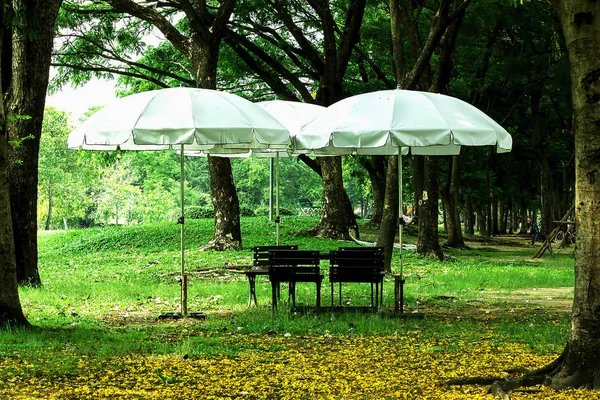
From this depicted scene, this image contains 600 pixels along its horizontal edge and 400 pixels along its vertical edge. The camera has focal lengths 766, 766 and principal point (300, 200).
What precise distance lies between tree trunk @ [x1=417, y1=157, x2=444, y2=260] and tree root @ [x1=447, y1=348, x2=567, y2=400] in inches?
572

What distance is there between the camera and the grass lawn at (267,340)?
22.1ft

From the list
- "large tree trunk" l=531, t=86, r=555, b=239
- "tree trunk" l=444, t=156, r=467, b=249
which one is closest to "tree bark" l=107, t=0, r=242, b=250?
"tree trunk" l=444, t=156, r=467, b=249

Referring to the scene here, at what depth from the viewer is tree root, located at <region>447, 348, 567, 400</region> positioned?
21.2ft

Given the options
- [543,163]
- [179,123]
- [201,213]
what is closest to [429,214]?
[179,123]

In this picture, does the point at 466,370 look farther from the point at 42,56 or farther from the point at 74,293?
the point at 42,56

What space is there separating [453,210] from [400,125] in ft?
65.1

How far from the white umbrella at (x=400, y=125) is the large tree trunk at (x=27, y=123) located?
19.4ft

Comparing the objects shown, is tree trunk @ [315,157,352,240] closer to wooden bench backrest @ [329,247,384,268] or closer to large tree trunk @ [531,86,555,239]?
large tree trunk @ [531,86,555,239]

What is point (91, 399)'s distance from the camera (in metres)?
6.26

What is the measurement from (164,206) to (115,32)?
34.5m

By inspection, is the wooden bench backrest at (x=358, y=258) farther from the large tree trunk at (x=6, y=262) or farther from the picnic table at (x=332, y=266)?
the large tree trunk at (x=6, y=262)

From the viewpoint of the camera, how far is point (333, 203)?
25.4 m

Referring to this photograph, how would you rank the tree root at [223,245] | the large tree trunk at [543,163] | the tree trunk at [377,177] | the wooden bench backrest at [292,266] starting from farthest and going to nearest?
the tree trunk at [377,177], the large tree trunk at [543,163], the tree root at [223,245], the wooden bench backrest at [292,266]

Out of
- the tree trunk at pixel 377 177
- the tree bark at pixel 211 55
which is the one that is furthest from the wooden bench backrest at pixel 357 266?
the tree trunk at pixel 377 177
